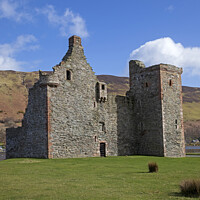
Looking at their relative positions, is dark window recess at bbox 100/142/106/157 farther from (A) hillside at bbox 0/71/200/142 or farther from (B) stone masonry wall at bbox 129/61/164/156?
(A) hillside at bbox 0/71/200/142

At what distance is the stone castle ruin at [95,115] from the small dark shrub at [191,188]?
17.0 meters

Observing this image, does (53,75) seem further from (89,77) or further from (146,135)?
(146,135)

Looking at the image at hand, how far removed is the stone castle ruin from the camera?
88.2 feet

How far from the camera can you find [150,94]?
33.2m

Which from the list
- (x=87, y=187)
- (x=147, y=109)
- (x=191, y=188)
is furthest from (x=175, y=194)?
(x=147, y=109)

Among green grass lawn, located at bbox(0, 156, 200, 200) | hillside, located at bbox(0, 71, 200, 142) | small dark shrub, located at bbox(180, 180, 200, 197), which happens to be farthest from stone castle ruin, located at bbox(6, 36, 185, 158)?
hillside, located at bbox(0, 71, 200, 142)

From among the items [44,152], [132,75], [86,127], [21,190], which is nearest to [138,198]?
[21,190]

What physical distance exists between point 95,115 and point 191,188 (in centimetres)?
2040

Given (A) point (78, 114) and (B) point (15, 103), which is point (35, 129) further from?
(B) point (15, 103)

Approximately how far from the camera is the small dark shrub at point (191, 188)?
10.1 meters

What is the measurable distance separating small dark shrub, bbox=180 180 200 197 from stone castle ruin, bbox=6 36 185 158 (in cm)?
1699

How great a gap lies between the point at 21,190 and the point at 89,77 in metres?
19.4

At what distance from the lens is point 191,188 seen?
10289 mm

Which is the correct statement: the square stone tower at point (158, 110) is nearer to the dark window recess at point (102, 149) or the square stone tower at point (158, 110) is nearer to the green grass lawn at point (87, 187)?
the dark window recess at point (102, 149)
